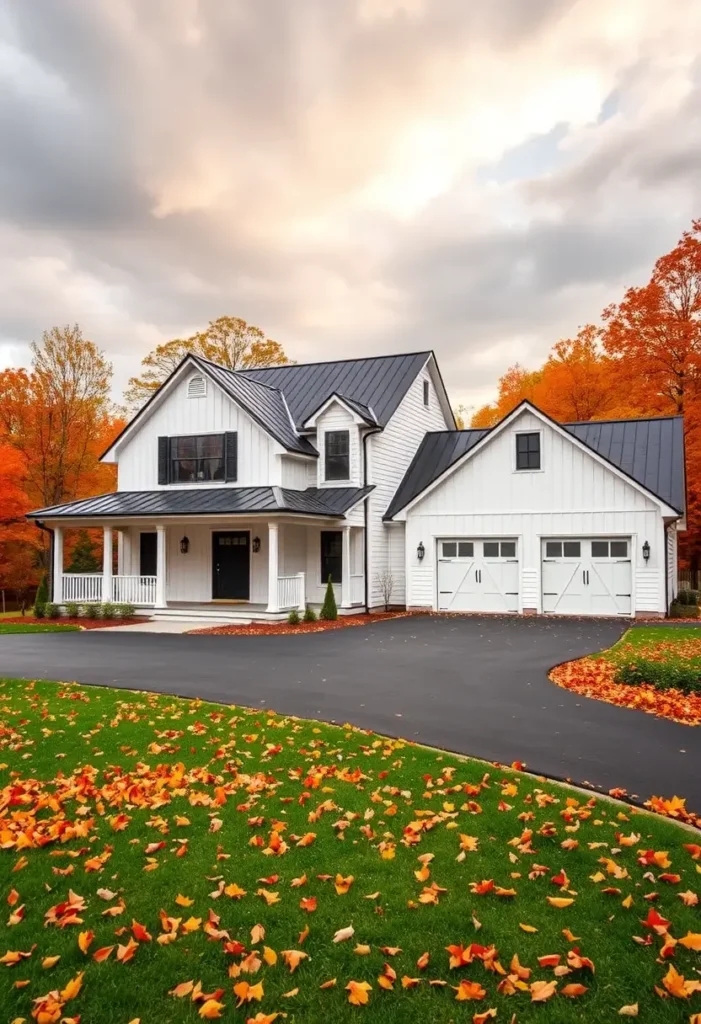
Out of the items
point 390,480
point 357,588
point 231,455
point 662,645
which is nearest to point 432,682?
point 662,645

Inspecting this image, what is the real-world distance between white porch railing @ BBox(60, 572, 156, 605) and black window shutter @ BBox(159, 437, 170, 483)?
3.60 m

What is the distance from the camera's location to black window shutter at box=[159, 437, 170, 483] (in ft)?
78.9

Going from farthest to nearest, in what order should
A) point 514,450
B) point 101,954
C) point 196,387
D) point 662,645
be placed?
point 196,387 < point 514,450 < point 662,645 < point 101,954

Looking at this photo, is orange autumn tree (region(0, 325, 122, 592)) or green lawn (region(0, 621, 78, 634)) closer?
green lawn (region(0, 621, 78, 634))

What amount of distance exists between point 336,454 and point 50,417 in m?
14.4

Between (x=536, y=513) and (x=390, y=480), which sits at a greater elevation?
(x=390, y=480)

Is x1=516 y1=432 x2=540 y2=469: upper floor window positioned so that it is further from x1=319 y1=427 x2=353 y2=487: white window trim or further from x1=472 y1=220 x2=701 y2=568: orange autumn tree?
x1=472 y1=220 x2=701 y2=568: orange autumn tree

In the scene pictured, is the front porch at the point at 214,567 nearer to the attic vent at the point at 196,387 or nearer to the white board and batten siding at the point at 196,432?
the white board and batten siding at the point at 196,432

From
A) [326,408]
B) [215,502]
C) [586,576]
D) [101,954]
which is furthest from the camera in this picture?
[326,408]

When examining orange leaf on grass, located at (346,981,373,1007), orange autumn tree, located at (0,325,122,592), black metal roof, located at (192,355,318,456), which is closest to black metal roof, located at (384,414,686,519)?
black metal roof, located at (192,355,318,456)

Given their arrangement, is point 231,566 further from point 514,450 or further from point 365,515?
point 514,450

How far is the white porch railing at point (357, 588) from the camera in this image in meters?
22.6

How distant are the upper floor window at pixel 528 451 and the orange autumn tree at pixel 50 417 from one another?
18.6 m

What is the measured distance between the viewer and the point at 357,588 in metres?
22.9
